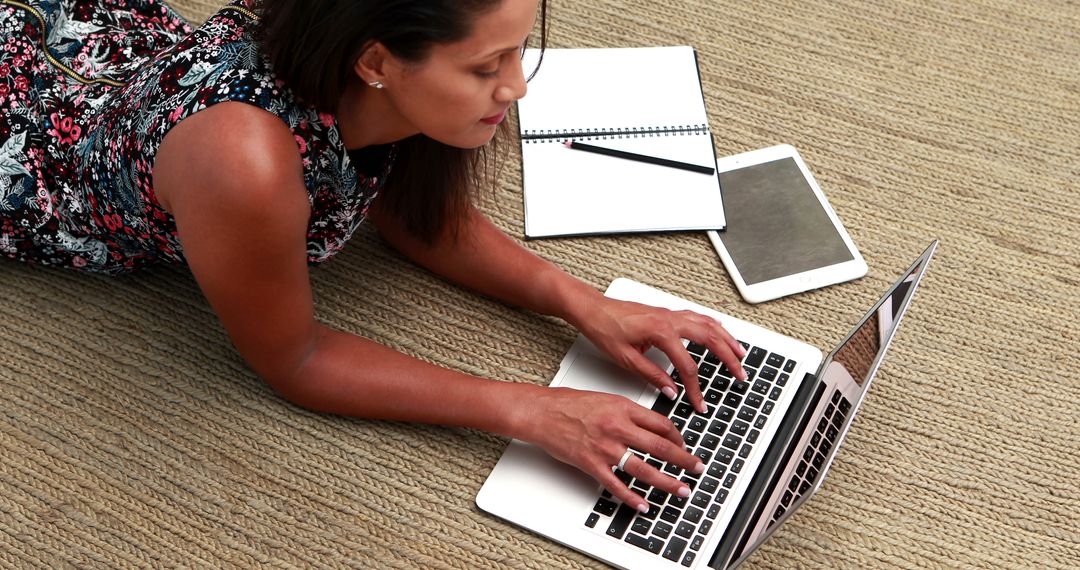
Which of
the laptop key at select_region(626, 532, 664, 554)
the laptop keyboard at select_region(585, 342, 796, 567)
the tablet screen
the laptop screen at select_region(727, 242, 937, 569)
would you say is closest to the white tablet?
the tablet screen

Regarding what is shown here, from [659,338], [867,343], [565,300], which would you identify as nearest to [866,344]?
[867,343]

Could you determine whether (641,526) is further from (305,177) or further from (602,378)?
(305,177)

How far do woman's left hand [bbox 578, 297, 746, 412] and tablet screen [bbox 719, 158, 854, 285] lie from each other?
0.47 feet

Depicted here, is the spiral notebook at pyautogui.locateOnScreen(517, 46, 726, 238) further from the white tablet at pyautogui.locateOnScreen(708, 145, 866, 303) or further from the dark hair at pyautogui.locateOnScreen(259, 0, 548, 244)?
the dark hair at pyautogui.locateOnScreen(259, 0, 548, 244)

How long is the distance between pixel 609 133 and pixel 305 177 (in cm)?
47

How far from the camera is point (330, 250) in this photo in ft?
3.35

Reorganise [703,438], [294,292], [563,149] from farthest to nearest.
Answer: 1. [563,149]
2. [703,438]
3. [294,292]

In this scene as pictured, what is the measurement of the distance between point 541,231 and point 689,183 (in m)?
0.19

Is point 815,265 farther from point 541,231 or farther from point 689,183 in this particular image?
point 541,231

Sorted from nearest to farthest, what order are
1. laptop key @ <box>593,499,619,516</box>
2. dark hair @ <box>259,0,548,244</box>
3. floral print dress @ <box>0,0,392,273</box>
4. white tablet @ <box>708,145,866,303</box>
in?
dark hair @ <box>259,0,548,244</box> → floral print dress @ <box>0,0,392,273</box> → laptop key @ <box>593,499,619,516</box> → white tablet @ <box>708,145,866,303</box>

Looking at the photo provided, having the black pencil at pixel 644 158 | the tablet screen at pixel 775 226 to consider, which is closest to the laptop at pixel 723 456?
the tablet screen at pixel 775 226

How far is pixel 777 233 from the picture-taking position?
1163mm

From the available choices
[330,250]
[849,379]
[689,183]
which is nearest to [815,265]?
[689,183]

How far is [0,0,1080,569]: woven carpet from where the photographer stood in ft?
3.18
